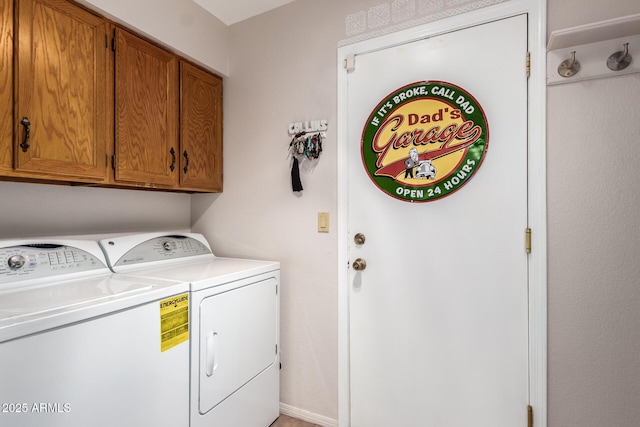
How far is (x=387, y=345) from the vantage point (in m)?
1.73

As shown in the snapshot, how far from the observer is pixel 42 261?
4.66 ft

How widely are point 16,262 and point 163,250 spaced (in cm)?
69

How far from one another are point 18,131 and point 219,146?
111cm

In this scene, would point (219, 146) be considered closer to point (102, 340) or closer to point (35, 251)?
point (35, 251)

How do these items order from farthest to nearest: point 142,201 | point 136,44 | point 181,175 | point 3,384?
point 142,201, point 181,175, point 136,44, point 3,384

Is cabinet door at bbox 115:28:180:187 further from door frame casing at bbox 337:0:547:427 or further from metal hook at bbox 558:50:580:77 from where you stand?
metal hook at bbox 558:50:580:77

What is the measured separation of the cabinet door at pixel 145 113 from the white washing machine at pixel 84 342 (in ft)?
1.63

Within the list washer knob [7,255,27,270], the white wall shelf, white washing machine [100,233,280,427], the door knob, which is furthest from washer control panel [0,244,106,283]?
the white wall shelf

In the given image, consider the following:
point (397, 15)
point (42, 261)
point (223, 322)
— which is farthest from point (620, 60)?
point (42, 261)

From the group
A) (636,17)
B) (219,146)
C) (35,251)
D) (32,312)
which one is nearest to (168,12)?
(219,146)

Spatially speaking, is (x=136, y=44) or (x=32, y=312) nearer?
(x=32, y=312)

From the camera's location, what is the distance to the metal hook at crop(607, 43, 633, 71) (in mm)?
1276

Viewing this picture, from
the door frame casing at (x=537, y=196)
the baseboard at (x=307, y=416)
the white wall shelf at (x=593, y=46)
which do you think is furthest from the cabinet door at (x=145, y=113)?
the white wall shelf at (x=593, y=46)

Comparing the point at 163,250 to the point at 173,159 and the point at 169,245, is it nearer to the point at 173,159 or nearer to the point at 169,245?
the point at 169,245
